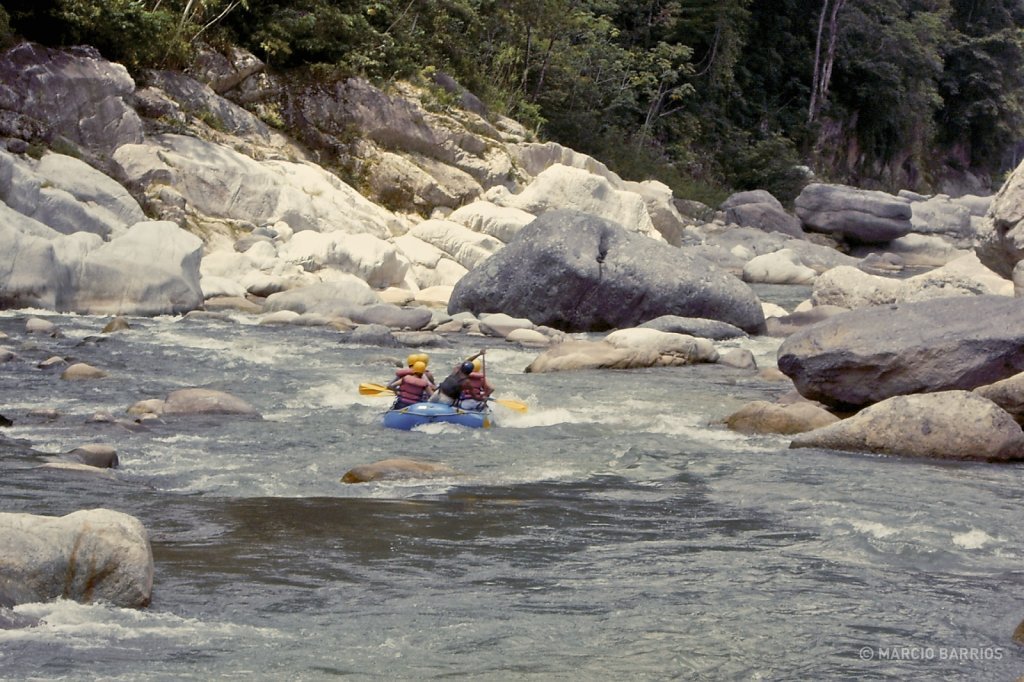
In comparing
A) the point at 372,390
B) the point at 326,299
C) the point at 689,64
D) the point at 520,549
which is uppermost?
the point at 689,64

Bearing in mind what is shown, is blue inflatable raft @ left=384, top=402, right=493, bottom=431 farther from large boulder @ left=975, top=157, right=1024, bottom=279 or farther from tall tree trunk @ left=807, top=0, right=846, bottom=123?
tall tree trunk @ left=807, top=0, right=846, bottom=123

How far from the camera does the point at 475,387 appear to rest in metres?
10.3

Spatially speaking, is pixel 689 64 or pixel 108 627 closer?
pixel 108 627

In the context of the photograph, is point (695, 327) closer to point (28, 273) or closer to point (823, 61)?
point (28, 273)

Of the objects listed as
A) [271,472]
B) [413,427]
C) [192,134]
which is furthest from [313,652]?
[192,134]

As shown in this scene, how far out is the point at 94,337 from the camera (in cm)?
1323

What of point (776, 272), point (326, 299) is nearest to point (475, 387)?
point (326, 299)

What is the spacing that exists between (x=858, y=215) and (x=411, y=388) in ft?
83.1

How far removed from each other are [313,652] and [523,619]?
2.95ft

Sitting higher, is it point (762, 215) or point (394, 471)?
point (762, 215)

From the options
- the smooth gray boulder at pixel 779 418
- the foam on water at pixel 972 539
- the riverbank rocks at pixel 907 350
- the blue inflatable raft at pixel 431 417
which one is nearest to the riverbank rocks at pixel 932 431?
the smooth gray boulder at pixel 779 418

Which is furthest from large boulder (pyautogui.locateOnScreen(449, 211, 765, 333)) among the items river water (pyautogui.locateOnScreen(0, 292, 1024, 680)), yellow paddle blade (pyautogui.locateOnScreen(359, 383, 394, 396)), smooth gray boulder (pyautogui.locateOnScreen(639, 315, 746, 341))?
yellow paddle blade (pyautogui.locateOnScreen(359, 383, 394, 396))

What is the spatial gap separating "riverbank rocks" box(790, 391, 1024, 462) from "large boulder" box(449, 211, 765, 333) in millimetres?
7361

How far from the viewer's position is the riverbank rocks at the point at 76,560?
497 cm
